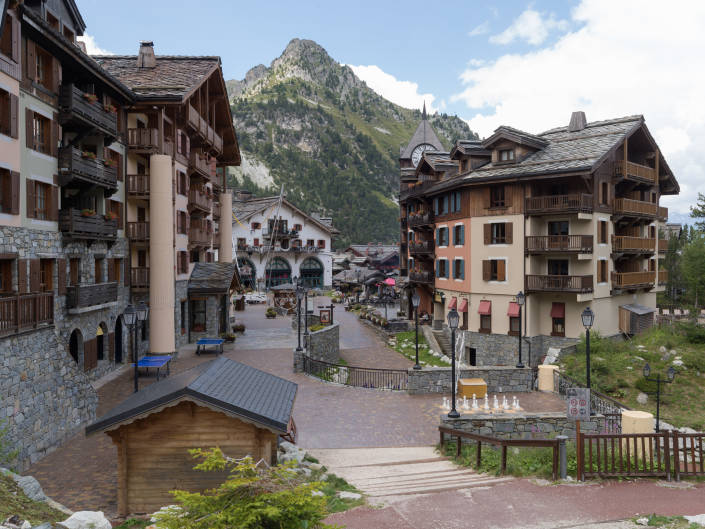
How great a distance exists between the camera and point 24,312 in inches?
598

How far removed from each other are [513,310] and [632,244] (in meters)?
10.2

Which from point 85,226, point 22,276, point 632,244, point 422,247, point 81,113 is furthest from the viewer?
point 422,247

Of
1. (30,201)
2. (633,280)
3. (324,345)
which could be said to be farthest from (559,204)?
(30,201)

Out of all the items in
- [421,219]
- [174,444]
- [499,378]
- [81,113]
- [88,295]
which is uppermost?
[81,113]

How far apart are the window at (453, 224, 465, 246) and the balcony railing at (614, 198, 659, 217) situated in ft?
31.3

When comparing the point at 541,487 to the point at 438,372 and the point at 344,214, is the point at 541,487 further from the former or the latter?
the point at 344,214

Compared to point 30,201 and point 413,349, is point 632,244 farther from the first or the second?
point 30,201

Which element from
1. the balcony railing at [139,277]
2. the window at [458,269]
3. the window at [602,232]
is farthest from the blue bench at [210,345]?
the window at [602,232]

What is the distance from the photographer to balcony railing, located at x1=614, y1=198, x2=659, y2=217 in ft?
109

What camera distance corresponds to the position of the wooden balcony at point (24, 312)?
1406cm

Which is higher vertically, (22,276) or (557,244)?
(557,244)

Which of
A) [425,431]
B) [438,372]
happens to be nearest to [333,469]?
[425,431]

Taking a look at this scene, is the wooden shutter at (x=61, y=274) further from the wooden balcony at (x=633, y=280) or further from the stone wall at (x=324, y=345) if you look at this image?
the wooden balcony at (x=633, y=280)

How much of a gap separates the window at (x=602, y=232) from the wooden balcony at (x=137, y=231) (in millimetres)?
26277
